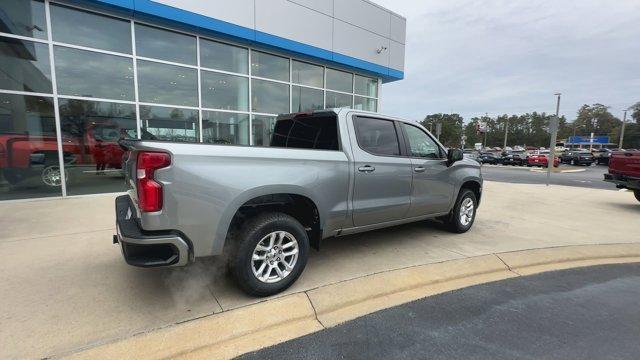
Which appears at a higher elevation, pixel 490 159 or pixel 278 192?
pixel 278 192

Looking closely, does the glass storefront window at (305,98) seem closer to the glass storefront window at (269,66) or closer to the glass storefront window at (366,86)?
the glass storefront window at (269,66)

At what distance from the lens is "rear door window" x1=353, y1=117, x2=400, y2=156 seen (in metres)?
3.96

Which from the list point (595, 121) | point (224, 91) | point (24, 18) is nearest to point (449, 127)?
point (595, 121)

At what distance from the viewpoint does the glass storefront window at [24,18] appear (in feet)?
23.4

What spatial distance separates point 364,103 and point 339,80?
69.2 inches

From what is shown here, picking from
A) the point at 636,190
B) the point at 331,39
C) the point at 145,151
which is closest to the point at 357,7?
the point at 331,39

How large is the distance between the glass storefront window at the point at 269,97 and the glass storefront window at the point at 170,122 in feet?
6.62

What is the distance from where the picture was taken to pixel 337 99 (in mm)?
12977

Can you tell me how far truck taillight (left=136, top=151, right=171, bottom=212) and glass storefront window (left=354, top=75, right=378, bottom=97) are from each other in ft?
39.2

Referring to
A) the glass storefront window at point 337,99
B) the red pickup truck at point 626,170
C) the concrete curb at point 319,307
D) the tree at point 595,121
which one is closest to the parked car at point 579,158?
the red pickup truck at point 626,170

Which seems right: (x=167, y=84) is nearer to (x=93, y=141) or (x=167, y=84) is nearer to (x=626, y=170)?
(x=93, y=141)

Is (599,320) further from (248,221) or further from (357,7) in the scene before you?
(357,7)

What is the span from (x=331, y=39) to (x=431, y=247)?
359 inches

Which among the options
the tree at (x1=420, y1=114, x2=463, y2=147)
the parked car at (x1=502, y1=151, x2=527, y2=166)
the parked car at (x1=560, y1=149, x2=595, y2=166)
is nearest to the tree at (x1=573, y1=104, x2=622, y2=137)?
the tree at (x1=420, y1=114, x2=463, y2=147)
